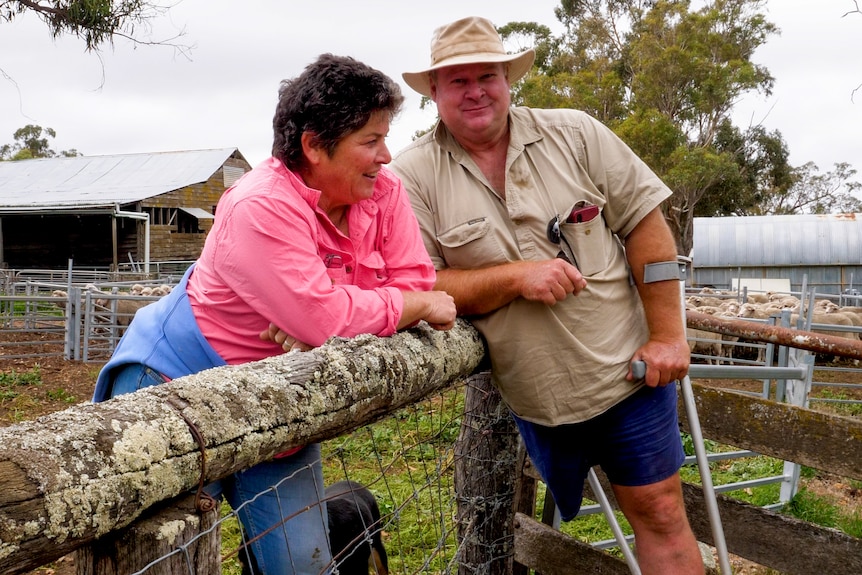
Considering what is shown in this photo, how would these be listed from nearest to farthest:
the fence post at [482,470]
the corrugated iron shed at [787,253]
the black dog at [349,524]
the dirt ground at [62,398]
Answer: the fence post at [482,470]
the black dog at [349,524]
the dirt ground at [62,398]
the corrugated iron shed at [787,253]

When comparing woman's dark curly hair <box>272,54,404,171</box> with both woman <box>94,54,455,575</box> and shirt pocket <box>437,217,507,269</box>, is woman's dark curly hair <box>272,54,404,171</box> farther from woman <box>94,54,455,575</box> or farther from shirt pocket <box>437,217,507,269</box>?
shirt pocket <box>437,217,507,269</box>

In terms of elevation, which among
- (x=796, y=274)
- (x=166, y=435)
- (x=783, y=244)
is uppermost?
(x=783, y=244)

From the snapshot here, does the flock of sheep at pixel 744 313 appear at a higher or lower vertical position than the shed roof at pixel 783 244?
lower

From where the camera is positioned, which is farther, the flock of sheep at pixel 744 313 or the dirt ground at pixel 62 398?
the flock of sheep at pixel 744 313

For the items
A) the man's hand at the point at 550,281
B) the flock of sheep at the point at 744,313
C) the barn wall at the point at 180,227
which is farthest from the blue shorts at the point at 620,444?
the barn wall at the point at 180,227

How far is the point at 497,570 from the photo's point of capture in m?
2.78

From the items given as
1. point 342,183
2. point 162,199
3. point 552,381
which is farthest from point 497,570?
point 162,199

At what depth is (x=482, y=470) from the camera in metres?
2.68

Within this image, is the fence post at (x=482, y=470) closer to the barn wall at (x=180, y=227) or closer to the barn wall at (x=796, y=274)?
the barn wall at (x=796, y=274)

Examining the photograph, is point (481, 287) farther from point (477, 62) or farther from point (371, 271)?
point (477, 62)

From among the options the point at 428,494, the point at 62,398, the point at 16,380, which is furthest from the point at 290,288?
the point at 16,380

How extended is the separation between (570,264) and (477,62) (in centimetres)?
75

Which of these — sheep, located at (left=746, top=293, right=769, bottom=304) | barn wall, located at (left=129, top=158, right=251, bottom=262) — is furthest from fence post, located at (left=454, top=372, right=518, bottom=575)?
barn wall, located at (left=129, top=158, right=251, bottom=262)

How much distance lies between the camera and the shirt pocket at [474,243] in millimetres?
2387
